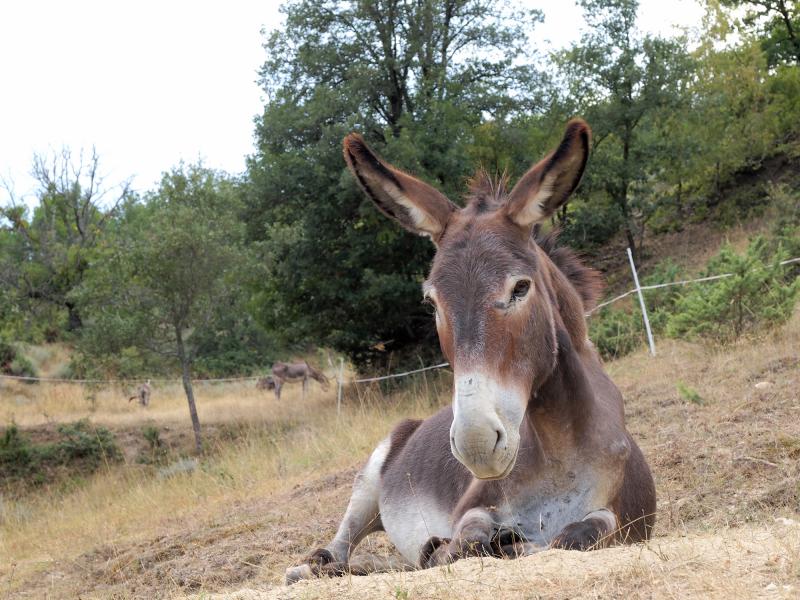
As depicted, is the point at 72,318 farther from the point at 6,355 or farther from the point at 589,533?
the point at 589,533

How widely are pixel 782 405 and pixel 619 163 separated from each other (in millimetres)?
21436

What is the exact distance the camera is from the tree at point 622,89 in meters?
28.3

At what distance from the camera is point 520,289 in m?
3.81

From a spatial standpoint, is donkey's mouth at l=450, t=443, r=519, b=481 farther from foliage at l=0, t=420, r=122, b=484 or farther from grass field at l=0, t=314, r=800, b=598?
foliage at l=0, t=420, r=122, b=484

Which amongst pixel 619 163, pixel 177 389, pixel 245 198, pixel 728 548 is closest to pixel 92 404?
pixel 177 389

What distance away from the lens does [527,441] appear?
14.7 feet

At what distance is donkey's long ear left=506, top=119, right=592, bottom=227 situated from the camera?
13.0 feet

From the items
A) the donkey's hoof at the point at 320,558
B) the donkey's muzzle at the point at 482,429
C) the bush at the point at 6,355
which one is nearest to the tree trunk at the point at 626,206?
the bush at the point at 6,355

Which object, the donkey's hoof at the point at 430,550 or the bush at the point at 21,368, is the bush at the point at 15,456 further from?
the donkey's hoof at the point at 430,550

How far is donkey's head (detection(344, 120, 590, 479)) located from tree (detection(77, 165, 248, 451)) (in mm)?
14413

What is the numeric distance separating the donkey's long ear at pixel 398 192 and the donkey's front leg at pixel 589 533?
1.58 m

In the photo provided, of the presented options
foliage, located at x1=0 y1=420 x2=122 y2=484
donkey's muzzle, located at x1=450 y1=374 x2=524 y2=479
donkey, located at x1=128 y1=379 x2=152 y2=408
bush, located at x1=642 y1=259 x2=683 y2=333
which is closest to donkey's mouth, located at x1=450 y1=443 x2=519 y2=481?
donkey's muzzle, located at x1=450 y1=374 x2=524 y2=479

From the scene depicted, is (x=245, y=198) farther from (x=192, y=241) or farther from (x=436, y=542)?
(x=436, y=542)

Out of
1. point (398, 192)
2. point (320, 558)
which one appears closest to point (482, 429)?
point (398, 192)
